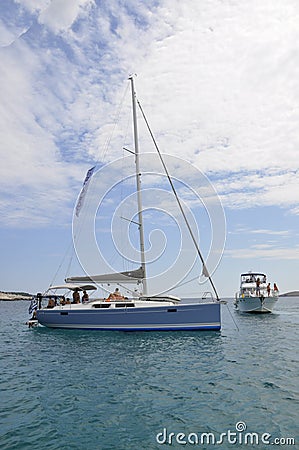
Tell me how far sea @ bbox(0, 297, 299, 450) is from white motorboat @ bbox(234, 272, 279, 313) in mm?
32131

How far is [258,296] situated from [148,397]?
45195 millimetres

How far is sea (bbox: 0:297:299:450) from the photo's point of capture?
8.79 m

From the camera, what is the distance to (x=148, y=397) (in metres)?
12.0

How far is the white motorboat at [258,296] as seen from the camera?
53.2 m

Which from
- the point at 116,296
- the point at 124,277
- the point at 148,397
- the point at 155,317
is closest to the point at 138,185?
the point at 124,277

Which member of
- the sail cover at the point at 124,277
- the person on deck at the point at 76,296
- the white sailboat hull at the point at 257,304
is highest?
the sail cover at the point at 124,277

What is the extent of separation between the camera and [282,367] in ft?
54.5

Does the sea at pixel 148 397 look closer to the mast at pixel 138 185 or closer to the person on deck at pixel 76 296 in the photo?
the mast at pixel 138 185

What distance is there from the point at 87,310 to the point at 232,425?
20.5 meters

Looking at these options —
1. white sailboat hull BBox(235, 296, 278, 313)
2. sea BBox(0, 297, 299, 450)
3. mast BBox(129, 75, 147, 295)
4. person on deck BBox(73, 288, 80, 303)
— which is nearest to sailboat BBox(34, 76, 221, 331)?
mast BBox(129, 75, 147, 295)

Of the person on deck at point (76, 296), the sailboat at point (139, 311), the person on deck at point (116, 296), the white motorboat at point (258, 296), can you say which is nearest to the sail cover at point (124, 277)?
the sailboat at point (139, 311)

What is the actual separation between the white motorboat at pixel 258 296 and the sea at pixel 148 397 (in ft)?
105

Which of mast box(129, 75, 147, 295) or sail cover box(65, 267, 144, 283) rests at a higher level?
mast box(129, 75, 147, 295)

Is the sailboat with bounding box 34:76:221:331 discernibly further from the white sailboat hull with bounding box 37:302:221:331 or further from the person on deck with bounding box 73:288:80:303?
the person on deck with bounding box 73:288:80:303
